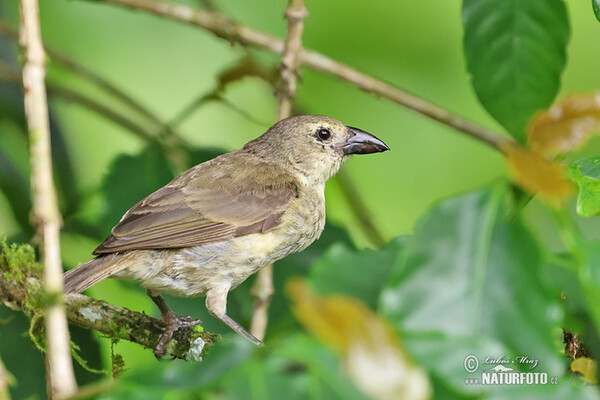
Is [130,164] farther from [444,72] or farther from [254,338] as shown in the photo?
[444,72]

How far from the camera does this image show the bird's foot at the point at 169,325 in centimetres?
325

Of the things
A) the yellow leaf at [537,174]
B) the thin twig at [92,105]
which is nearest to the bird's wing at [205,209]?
the thin twig at [92,105]

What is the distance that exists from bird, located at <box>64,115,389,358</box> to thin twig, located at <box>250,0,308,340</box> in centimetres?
8

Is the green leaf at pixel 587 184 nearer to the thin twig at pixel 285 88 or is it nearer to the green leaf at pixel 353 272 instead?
the green leaf at pixel 353 272

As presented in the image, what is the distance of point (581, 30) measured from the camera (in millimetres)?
5859

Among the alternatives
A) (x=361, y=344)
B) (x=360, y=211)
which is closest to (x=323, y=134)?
(x=360, y=211)

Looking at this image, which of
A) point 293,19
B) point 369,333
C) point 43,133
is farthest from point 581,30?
point 369,333

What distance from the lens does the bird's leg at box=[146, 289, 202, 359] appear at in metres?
3.26

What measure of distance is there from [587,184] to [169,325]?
2097mm

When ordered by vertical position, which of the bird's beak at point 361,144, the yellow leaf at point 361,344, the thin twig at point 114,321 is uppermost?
the bird's beak at point 361,144

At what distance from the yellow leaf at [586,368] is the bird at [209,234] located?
5.85 feet

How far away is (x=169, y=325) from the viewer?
3.44m

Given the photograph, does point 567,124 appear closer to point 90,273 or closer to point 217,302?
point 90,273

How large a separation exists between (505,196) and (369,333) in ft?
1.68
